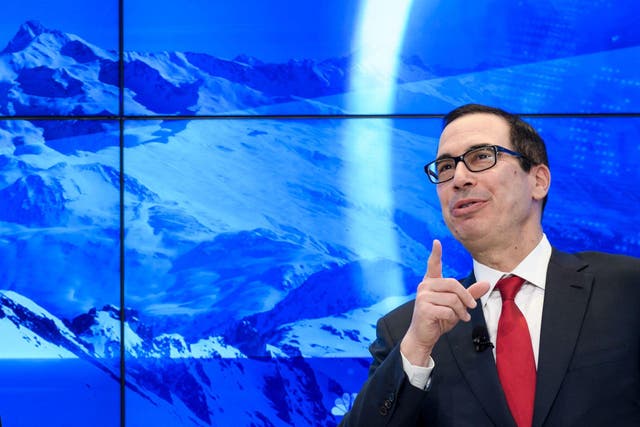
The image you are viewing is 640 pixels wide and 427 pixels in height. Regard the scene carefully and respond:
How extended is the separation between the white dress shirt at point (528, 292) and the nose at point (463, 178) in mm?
183

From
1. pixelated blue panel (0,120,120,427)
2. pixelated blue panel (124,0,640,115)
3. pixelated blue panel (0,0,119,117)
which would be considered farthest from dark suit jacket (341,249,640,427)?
pixelated blue panel (0,0,119,117)

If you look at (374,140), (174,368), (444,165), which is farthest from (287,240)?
(444,165)

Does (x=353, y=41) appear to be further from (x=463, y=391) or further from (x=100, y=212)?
(x=463, y=391)

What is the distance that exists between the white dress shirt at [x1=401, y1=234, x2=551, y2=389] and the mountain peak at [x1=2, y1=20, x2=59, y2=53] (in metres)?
2.37

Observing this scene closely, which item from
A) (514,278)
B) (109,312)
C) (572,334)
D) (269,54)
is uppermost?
(269,54)

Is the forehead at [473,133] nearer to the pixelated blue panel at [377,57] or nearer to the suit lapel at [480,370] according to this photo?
the suit lapel at [480,370]

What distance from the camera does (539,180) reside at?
1.86 m

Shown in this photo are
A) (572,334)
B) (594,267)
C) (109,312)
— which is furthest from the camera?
(109,312)

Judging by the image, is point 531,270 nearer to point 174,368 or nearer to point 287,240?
point 287,240

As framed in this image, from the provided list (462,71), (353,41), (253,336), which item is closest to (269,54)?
(353,41)

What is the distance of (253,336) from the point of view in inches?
129

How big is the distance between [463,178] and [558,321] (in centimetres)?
36

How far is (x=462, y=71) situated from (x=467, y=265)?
2.64 feet

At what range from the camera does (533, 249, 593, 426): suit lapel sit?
151cm
